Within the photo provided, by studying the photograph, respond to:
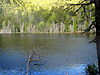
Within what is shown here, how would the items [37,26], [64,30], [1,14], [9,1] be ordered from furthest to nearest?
[1,14]
[37,26]
[64,30]
[9,1]

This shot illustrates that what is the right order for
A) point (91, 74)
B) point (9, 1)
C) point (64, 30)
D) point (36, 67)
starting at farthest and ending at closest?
1. point (64, 30)
2. point (36, 67)
3. point (91, 74)
4. point (9, 1)

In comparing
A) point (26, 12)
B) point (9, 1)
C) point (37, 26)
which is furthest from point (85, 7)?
point (26, 12)

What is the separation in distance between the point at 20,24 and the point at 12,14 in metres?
14.5

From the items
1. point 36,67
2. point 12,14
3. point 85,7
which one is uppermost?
point 12,14

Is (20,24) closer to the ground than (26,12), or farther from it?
closer to the ground

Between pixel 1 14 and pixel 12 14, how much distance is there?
9343mm

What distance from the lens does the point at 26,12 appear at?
16050 centimetres

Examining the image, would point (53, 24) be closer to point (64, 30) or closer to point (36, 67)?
point (64, 30)

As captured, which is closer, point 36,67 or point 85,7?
point 85,7

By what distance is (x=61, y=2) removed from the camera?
6215 millimetres

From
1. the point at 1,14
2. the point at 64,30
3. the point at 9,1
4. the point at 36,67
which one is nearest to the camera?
the point at 9,1

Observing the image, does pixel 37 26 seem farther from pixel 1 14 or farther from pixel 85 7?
pixel 85 7

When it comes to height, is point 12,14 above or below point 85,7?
above

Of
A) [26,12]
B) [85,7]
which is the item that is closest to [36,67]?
[85,7]
